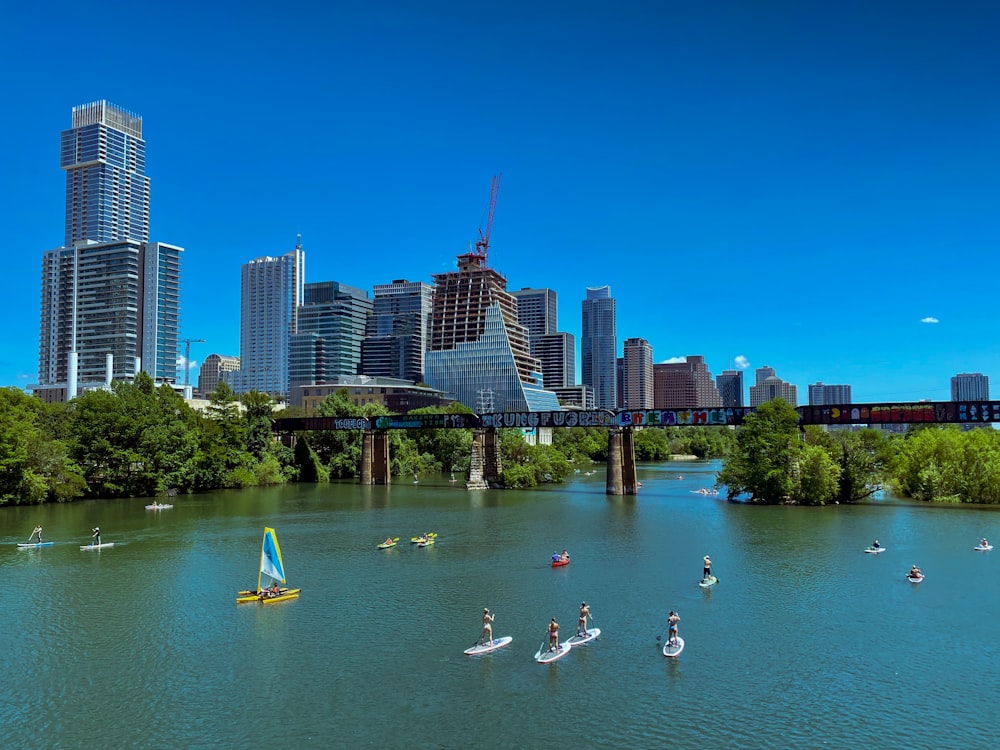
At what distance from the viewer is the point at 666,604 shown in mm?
41656

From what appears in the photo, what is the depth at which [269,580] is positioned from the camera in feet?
144

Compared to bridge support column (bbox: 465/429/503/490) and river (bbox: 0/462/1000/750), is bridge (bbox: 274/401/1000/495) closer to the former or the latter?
bridge support column (bbox: 465/429/503/490)

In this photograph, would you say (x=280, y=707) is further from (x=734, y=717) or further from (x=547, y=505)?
(x=547, y=505)

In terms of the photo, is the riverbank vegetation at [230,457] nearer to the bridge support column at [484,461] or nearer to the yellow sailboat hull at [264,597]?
the bridge support column at [484,461]

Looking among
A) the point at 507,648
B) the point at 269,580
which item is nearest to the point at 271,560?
the point at 269,580

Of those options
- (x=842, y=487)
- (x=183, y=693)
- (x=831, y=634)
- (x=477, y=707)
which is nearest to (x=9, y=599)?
(x=183, y=693)

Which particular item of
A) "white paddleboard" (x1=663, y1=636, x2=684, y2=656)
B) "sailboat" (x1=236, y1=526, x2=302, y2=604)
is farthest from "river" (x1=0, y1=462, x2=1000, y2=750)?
"sailboat" (x1=236, y1=526, x2=302, y2=604)

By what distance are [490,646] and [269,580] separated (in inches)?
637

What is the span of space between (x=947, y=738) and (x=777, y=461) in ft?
226

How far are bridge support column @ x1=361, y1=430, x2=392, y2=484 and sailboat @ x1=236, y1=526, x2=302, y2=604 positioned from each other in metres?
85.5

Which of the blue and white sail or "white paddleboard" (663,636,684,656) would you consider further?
the blue and white sail

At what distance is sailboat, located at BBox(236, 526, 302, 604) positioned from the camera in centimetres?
4275

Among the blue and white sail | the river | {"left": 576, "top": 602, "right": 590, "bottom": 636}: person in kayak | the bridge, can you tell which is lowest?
the river

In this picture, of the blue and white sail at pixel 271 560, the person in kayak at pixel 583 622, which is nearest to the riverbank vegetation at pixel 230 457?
the blue and white sail at pixel 271 560
